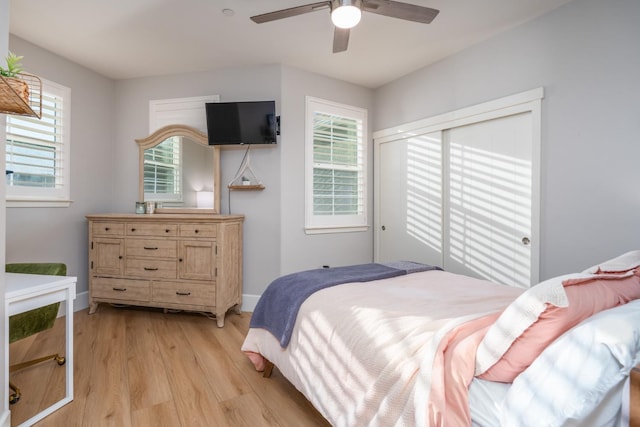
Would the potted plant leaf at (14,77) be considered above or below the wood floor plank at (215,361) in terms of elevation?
above

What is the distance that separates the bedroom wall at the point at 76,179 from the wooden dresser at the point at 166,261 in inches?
12.7

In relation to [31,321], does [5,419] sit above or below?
below

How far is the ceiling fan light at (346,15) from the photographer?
1.92 metres

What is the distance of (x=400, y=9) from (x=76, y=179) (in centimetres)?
353

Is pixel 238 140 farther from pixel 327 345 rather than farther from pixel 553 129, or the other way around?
pixel 553 129

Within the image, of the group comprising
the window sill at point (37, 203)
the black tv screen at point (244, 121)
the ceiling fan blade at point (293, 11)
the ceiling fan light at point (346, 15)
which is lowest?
the window sill at point (37, 203)

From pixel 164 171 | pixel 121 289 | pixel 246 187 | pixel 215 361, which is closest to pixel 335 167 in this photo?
pixel 246 187

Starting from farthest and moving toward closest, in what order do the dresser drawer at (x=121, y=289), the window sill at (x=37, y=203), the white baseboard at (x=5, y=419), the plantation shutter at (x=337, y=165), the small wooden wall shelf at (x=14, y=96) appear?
the plantation shutter at (x=337, y=165)
the dresser drawer at (x=121, y=289)
the window sill at (x=37, y=203)
the white baseboard at (x=5, y=419)
the small wooden wall shelf at (x=14, y=96)

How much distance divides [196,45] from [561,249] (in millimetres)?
3577

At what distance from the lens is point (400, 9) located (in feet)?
6.82

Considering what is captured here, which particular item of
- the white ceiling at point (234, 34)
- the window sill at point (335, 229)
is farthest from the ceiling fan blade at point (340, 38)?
the window sill at point (335, 229)

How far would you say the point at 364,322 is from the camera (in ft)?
5.01

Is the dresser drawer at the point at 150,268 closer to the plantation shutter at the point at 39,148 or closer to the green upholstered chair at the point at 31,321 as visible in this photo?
the green upholstered chair at the point at 31,321

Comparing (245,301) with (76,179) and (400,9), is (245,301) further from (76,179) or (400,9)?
(400,9)
